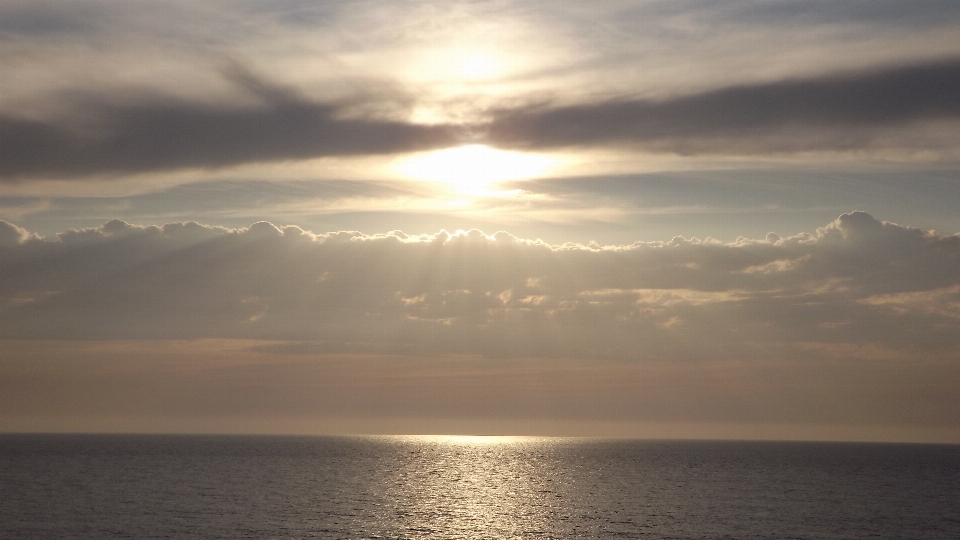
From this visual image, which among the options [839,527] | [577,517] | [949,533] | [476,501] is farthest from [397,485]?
[949,533]

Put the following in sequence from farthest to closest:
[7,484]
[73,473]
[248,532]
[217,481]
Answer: [73,473]
[217,481]
[7,484]
[248,532]

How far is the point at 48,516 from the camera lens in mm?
113625

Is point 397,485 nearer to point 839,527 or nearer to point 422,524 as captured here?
point 422,524

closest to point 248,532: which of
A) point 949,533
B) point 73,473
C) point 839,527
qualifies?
point 839,527

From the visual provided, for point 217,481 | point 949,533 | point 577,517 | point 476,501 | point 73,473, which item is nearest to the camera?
point 949,533

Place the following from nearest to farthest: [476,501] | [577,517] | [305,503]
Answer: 1. [577,517]
2. [305,503]
3. [476,501]

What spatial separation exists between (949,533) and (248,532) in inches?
3666

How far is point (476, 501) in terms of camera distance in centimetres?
14912

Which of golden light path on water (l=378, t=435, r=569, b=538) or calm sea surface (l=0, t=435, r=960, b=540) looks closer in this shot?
calm sea surface (l=0, t=435, r=960, b=540)

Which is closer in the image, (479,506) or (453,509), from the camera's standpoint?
(453,509)

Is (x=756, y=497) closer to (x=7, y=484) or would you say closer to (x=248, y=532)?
(x=248, y=532)

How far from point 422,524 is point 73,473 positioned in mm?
122968

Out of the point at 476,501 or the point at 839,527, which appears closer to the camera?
the point at 839,527

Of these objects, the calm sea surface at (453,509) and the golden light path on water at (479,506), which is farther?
the golden light path on water at (479,506)
